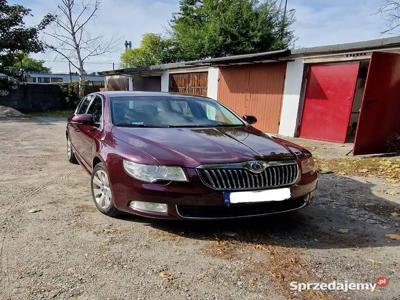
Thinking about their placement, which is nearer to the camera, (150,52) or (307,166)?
(307,166)

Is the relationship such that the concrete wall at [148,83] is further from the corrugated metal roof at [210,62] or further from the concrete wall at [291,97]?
the concrete wall at [291,97]

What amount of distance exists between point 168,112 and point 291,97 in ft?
23.5

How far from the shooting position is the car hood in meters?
3.13

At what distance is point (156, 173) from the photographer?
10.1 feet

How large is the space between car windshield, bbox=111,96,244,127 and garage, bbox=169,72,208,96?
998 cm

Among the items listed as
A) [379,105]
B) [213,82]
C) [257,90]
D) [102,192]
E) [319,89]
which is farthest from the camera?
[213,82]

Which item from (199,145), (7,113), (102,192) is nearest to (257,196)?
(199,145)

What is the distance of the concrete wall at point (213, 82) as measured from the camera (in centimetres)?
1395

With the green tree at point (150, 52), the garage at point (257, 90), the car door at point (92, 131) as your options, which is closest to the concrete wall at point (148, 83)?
the garage at point (257, 90)

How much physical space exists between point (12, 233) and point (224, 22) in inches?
946

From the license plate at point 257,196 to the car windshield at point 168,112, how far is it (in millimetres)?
1473

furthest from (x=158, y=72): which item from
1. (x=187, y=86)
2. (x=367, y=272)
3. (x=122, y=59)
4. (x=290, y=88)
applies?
(x=122, y=59)

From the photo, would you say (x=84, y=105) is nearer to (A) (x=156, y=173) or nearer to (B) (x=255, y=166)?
(A) (x=156, y=173)

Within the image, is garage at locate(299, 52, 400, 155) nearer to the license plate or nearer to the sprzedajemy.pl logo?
the license plate
